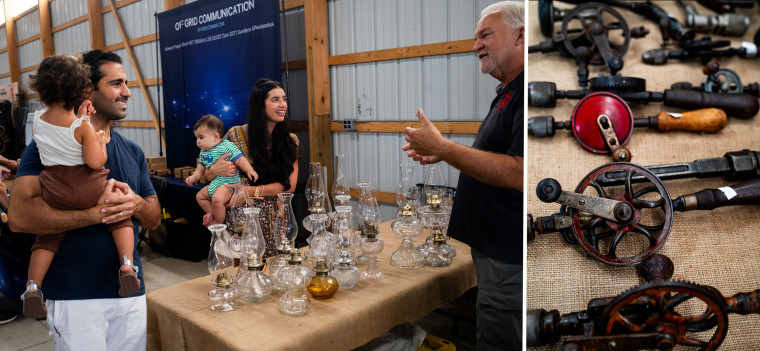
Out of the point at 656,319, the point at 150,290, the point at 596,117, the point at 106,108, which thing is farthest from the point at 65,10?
the point at 656,319

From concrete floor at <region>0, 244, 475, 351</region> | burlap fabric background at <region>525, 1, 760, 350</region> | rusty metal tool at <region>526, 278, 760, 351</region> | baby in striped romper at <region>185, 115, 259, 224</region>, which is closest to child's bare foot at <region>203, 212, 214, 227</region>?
baby in striped romper at <region>185, 115, 259, 224</region>

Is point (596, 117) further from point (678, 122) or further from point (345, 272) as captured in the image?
point (345, 272)

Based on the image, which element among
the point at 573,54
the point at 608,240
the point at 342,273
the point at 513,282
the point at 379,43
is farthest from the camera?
the point at 379,43

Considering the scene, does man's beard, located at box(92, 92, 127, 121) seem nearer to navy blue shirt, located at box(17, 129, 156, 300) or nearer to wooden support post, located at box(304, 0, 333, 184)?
navy blue shirt, located at box(17, 129, 156, 300)

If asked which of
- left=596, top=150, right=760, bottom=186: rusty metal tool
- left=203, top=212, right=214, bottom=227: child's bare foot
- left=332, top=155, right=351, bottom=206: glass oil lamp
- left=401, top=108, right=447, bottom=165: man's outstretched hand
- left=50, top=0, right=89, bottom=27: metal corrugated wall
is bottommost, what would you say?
left=203, top=212, right=214, bottom=227: child's bare foot

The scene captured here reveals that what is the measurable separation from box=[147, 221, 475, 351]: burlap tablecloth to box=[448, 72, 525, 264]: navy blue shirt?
0.72 ft

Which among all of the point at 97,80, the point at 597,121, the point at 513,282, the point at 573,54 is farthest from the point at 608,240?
the point at 97,80

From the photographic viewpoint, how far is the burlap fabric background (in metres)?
0.57

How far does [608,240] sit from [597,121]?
163 millimetres

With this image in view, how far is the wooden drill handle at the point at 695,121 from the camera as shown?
67cm

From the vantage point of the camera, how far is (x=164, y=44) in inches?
38.9

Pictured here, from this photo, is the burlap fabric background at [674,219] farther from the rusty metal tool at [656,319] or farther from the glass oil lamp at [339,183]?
the glass oil lamp at [339,183]

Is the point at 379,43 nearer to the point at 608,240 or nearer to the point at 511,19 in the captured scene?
the point at 511,19

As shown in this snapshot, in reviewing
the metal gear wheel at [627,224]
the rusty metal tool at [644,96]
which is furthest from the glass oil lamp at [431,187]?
the metal gear wheel at [627,224]
